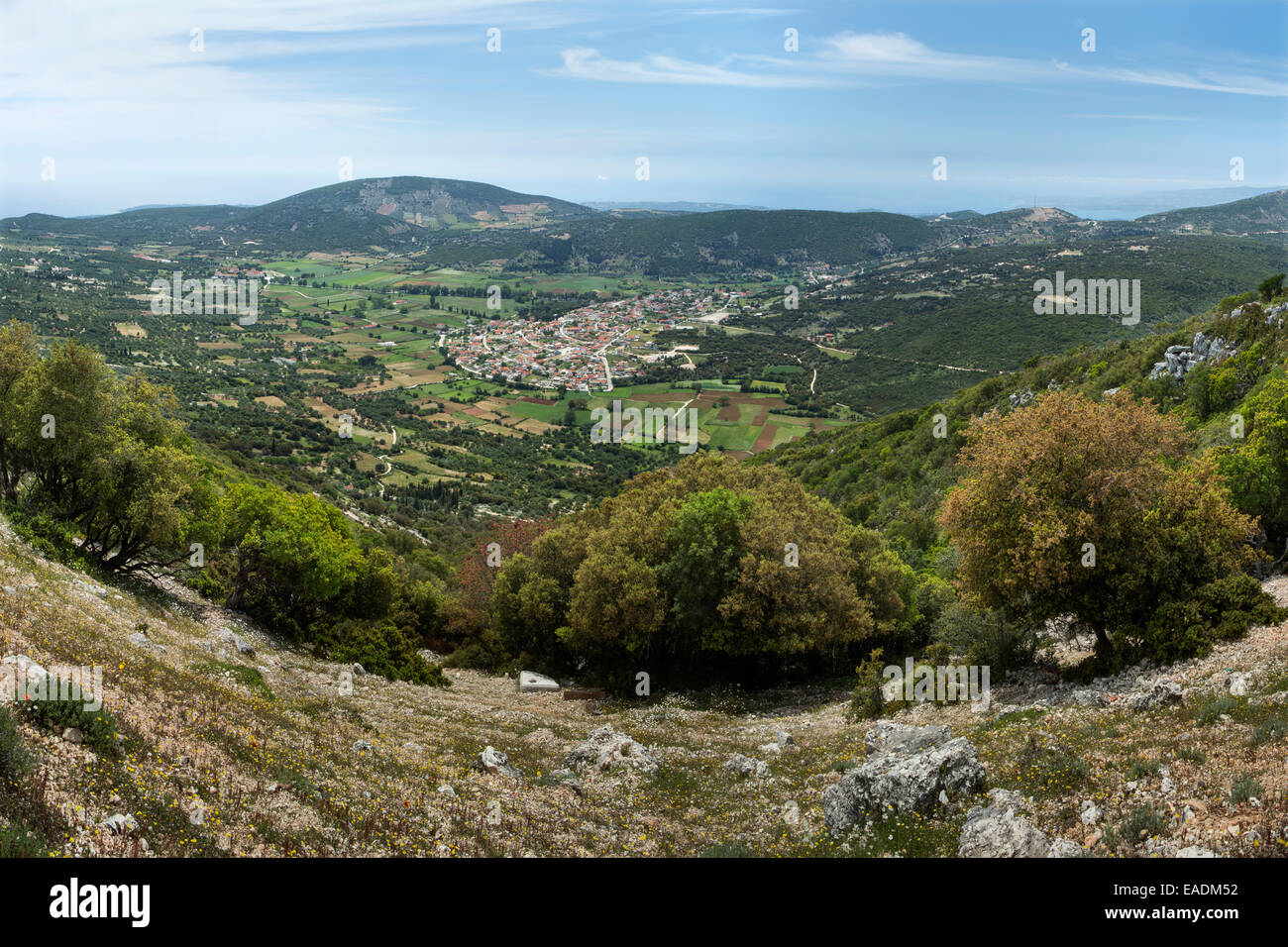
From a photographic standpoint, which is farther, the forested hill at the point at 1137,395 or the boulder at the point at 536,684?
the boulder at the point at 536,684

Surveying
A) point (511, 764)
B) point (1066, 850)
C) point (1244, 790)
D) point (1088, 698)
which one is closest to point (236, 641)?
point (511, 764)

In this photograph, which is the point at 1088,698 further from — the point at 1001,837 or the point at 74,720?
the point at 74,720

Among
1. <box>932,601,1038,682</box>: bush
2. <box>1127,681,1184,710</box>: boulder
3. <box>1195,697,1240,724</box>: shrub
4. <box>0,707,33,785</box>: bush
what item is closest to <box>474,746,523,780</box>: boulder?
<box>0,707,33,785</box>: bush

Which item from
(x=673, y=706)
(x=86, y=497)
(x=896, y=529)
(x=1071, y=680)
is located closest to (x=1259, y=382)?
(x=896, y=529)

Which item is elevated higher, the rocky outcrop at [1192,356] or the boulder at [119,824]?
the rocky outcrop at [1192,356]

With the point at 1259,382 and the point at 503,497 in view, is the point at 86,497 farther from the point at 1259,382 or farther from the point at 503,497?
the point at 503,497

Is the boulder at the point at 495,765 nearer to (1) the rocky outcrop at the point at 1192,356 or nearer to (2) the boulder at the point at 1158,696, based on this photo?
(2) the boulder at the point at 1158,696

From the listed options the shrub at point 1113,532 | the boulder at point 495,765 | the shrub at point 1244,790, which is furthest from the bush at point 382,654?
the shrub at point 1244,790
